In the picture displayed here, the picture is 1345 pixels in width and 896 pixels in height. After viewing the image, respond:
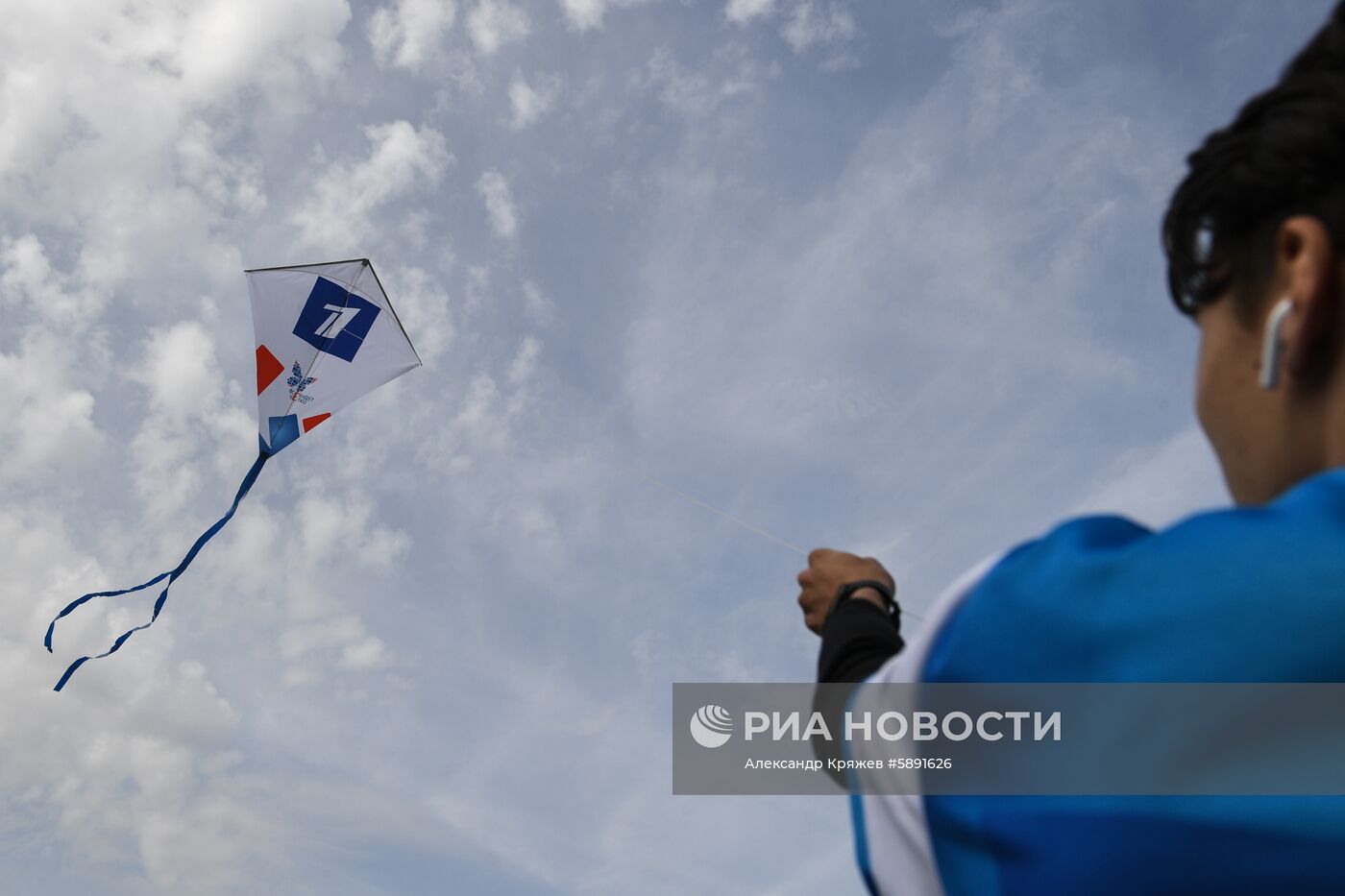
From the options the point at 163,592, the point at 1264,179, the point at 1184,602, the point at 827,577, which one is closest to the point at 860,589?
the point at 827,577

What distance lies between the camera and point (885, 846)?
4.65ft

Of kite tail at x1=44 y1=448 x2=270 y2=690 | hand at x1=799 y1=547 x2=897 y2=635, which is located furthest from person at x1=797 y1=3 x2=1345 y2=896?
kite tail at x1=44 y1=448 x2=270 y2=690

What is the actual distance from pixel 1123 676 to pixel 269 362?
12713 mm

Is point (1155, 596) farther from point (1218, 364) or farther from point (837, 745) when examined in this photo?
point (837, 745)

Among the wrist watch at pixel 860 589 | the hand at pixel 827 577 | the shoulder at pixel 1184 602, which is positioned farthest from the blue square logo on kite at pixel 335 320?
the shoulder at pixel 1184 602

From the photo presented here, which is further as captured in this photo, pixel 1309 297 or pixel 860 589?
pixel 860 589

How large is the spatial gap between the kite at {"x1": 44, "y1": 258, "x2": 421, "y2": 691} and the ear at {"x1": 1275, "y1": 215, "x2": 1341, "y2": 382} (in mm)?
12142

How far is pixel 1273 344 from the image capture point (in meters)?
1.39

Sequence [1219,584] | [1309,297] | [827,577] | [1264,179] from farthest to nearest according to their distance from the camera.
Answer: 1. [827,577]
2. [1264,179]
3. [1309,297]
4. [1219,584]

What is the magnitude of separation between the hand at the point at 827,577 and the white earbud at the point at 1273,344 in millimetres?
966

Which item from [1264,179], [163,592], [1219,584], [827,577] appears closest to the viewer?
[1219,584]

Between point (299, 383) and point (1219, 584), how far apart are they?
12522mm

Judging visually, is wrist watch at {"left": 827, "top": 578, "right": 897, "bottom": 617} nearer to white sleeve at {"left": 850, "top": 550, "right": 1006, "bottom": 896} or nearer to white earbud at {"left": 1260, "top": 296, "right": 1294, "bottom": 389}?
white sleeve at {"left": 850, "top": 550, "right": 1006, "bottom": 896}

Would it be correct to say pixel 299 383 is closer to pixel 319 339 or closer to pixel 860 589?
pixel 319 339
